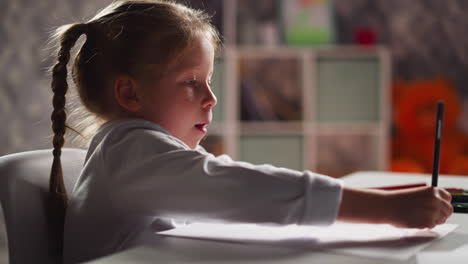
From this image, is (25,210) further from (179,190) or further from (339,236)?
(339,236)

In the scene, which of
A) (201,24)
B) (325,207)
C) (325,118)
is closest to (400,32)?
(325,118)

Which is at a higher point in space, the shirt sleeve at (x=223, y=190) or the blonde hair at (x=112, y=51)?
the blonde hair at (x=112, y=51)

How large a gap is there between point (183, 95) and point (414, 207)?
1.23 feet

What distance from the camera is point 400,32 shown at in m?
3.84

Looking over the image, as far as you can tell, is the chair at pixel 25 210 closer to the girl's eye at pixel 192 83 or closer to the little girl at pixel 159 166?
the little girl at pixel 159 166

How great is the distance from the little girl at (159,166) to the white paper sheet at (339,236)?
3cm

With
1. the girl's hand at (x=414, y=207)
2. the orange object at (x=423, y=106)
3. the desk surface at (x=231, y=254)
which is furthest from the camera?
the orange object at (x=423, y=106)

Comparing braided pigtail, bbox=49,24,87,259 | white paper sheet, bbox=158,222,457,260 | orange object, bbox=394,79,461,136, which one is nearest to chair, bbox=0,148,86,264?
braided pigtail, bbox=49,24,87,259

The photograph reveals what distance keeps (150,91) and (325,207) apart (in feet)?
1.11

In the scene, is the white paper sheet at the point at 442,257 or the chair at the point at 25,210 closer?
the white paper sheet at the point at 442,257

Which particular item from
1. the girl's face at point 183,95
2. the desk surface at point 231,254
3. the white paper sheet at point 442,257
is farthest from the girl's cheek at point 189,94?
the white paper sheet at point 442,257

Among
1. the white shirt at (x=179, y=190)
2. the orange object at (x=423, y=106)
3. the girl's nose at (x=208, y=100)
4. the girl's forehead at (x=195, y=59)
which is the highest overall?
the girl's forehead at (x=195, y=59)

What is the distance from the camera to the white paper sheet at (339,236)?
2.35 feet

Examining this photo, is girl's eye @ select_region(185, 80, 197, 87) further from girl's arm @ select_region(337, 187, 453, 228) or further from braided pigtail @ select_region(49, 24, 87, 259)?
girl's arm @ select_region(337, 187, 453, 228)
